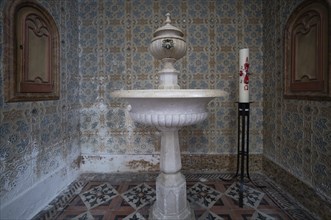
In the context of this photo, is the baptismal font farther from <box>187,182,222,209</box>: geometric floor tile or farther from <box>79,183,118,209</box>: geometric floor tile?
<box>79,183,118,209</box>: geometric floor tile

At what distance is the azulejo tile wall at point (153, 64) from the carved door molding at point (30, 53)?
1.54 ft

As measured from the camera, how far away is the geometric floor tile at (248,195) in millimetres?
1534

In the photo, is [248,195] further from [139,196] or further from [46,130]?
[46,130]

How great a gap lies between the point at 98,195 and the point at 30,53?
4.67 feet

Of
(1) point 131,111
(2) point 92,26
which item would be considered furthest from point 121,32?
(1) point 131,111

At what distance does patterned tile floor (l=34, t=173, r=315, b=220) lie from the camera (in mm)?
1384

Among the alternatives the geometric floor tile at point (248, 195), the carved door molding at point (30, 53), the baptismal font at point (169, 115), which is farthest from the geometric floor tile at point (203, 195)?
the carved door molding at point (30, 53)

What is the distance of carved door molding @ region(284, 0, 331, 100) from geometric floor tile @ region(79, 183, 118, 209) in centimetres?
201

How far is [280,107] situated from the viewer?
1.81 metres

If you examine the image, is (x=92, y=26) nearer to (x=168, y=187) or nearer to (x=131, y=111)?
(x=131, y=111)

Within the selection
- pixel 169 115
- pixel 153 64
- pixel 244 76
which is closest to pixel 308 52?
pixel 244 76

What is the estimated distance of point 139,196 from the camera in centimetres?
A: 164

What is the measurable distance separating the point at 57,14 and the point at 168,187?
198 cm

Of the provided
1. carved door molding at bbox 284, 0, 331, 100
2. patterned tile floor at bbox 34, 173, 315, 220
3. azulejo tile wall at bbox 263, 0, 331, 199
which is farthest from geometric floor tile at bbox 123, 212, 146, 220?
carved door molding at bbox 284, 0, 331, 100
